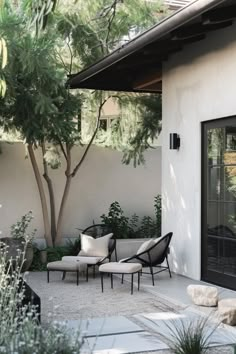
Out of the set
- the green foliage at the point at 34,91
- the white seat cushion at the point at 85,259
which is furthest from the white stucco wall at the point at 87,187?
the white seat cushion at the point at 85,259

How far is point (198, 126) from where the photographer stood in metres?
8.46

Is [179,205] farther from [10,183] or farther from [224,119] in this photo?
[10,183]

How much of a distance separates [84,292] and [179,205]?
97.3 inches

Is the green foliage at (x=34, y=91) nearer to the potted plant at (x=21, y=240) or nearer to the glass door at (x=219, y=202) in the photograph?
the potted plant at (x=21, y=240)

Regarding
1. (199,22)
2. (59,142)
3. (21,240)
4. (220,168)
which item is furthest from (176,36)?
(21,240)

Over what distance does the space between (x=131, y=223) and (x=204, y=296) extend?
5.73 meters

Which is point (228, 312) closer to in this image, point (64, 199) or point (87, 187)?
point (64, 199)

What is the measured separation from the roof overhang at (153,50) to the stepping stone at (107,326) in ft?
13.2

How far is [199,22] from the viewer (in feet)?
24.5

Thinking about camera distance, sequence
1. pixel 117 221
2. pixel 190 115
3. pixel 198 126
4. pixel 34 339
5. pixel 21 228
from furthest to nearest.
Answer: pixel 117 221 → pixel 21 228 → pixel 190 115 → pixel 198 126 → pixel 34 339

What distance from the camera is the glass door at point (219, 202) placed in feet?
25.1

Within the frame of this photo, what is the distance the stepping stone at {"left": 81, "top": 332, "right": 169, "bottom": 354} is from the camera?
4883mm

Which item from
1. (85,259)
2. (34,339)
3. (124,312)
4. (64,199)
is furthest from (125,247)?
(34,339)

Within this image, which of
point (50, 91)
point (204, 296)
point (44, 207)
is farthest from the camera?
point (44, 207)
